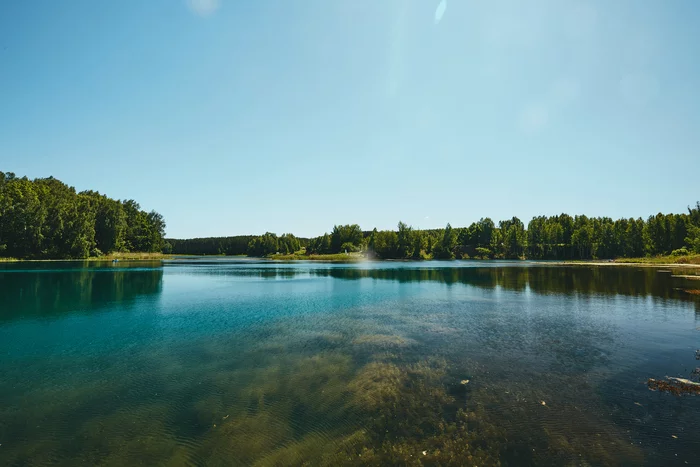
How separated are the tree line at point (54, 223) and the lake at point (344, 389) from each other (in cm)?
10588

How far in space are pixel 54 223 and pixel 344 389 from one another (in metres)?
143

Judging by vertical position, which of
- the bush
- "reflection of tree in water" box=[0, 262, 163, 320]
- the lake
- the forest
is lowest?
the lake

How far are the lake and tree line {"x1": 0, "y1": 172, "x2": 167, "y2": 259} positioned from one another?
347ft

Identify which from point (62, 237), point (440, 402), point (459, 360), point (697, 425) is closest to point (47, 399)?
point (440, 402)

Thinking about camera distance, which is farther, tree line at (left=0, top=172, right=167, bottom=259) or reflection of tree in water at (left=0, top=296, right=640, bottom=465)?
tree line at (left=0, top=172, right=167, bottom=259)

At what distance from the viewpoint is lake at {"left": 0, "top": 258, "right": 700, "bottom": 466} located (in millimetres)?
9375

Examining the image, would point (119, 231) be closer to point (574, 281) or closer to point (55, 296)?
point (55, 296)

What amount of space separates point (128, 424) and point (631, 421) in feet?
55.7

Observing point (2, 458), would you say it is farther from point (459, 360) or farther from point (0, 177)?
point (0, 177)

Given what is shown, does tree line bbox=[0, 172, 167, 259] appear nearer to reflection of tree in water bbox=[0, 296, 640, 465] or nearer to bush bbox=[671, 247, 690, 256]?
reflection of tree in water bbox=[0, 296, 640, 465]

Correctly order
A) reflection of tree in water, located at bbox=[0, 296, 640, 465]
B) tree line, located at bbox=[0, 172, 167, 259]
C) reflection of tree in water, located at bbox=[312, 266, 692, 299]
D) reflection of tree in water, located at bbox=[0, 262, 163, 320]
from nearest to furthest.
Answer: reflection of tree in water, located at bbox=[0, 296, 640, 465], reflection of tree in water, located at bbox=[0, 262, 163, 320], reflection of tree in water, located at bbox=[312, 266, 692, 299], tree line, located at bbox=[0, 172, 167, 259]

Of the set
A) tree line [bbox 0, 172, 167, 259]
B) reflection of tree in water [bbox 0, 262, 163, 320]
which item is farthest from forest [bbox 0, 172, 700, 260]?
reflection of tree in water [bbox 0, 262, 163, 320]

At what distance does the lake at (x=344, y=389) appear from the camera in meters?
9.38

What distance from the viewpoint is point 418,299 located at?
40875mm
